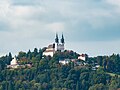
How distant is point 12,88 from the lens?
656 feet

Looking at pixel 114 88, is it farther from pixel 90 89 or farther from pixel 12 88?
pixel 12 88

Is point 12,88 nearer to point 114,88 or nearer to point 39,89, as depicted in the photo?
point 39,89

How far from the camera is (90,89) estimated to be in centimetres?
19988

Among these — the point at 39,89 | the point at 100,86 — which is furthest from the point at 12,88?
the point at 100,86

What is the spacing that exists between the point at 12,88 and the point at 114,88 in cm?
2143

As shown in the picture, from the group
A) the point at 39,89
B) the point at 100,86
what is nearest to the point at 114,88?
the point at 100,86

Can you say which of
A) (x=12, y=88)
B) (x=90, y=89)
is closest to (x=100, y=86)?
(x=90, y=89)

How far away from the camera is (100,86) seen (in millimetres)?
198625

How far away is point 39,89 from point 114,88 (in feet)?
51.5

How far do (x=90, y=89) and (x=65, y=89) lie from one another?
527 cm

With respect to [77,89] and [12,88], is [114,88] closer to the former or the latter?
[77,89]

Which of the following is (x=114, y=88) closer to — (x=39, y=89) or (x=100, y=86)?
(x=100, y=86)

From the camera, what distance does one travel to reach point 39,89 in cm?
19912

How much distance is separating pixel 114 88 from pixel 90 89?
5.33m
